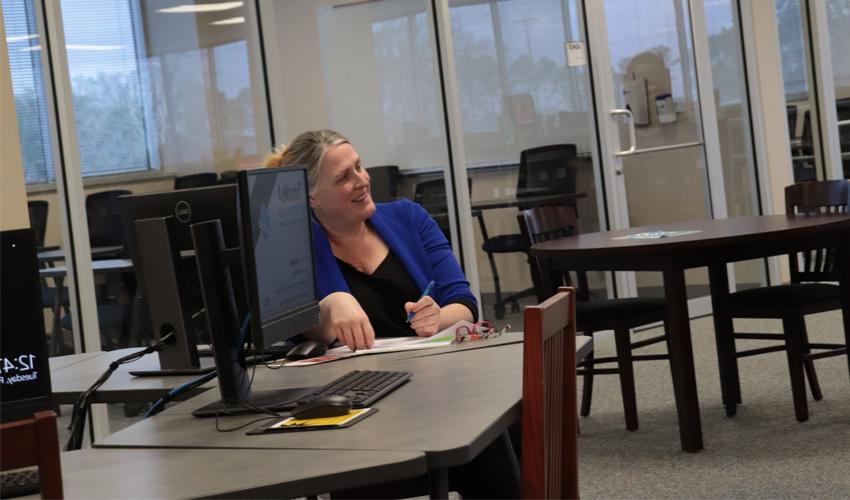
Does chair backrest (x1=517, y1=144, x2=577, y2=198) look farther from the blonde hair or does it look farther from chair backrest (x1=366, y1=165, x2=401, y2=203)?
the blonde hair

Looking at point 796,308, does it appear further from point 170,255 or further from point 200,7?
point 200,7

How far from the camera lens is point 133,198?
2.59m

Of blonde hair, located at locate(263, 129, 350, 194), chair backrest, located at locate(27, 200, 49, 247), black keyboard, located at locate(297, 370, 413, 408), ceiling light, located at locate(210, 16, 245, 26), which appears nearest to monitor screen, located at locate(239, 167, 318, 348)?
black keyboard, located at locate(297, 370, 413, 408)

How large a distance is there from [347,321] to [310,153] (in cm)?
51

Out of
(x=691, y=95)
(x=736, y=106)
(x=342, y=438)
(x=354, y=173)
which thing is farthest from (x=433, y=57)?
(x=342, y=438)

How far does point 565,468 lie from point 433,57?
4.25 metres

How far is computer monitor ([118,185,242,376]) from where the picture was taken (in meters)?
2.47

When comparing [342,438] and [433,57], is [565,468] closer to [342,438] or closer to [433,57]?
[342,438]

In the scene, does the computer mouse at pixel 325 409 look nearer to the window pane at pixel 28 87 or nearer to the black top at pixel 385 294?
the black top at pixel 385 294

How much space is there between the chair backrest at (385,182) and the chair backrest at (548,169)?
2.67 feet

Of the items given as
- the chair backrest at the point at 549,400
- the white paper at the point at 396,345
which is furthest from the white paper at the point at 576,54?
the chair backrest at the point at 549,400

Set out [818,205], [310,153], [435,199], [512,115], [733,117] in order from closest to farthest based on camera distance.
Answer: [310,153] < [818,205] < [435,199] < [512,115] < [733,117]

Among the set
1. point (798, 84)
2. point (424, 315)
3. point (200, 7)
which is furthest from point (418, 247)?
point (798, 84)

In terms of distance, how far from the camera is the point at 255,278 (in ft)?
6.58
